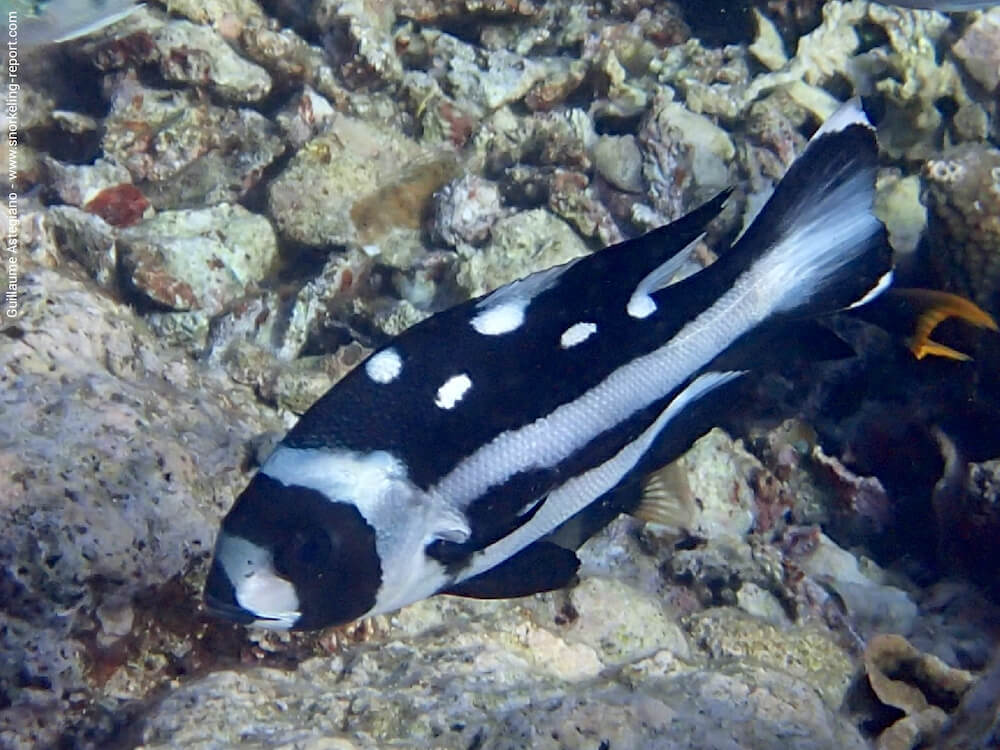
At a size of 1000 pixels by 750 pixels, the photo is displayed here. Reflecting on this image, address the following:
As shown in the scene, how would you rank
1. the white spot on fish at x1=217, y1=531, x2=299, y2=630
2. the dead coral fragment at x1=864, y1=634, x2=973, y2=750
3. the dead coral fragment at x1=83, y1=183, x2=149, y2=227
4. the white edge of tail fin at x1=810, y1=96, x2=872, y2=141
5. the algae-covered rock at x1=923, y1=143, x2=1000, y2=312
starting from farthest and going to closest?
1. the dead coral fragment at x1=83, y1=183, x2=149, y2=227
2. the algae-covered rock at x1=923, y1=143, x2=1000, y2=312
3. the dead coral fragment at x1=864, y1=634, x2=973, y2=750
4. the white edge of tail fin at x1=810, y1=96, x2=872, y2=141
5. the white spot on fish at x1=217, y1=531, x2=299, y2=630

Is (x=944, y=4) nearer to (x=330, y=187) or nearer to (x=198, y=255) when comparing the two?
(x=330, y=187)

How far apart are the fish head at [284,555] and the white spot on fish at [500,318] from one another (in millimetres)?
565

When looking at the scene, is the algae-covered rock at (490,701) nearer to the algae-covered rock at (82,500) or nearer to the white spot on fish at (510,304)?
the algae-covered rock at (82,500)

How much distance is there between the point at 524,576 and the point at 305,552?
693 millimetres

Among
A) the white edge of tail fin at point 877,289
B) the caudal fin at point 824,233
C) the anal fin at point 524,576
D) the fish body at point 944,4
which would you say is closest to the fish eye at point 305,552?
the anal fin at point 524,576

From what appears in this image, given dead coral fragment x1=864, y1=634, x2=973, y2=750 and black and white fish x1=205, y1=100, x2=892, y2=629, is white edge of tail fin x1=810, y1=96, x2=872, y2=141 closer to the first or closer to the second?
black and white fish x1=205, y1=100, x2=892, y2=629

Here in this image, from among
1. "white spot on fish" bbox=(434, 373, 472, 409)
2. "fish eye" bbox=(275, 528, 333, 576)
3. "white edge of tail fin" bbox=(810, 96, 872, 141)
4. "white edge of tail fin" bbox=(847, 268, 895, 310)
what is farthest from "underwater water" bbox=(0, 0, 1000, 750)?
"white edge of tail fin" bbox=(810, 96, 872, 141)

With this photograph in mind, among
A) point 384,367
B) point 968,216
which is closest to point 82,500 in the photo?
point 384,367

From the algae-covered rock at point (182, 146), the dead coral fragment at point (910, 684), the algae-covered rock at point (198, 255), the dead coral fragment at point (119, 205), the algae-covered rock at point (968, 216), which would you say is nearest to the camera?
the dead coral fragment at point (910, 684)

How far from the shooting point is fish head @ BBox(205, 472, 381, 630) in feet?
6.08

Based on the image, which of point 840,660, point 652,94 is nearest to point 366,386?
point 840,660

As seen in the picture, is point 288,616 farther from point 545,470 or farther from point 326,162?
point 326,162

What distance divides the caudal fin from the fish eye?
1420mm

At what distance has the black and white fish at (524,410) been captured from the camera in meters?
1.90
